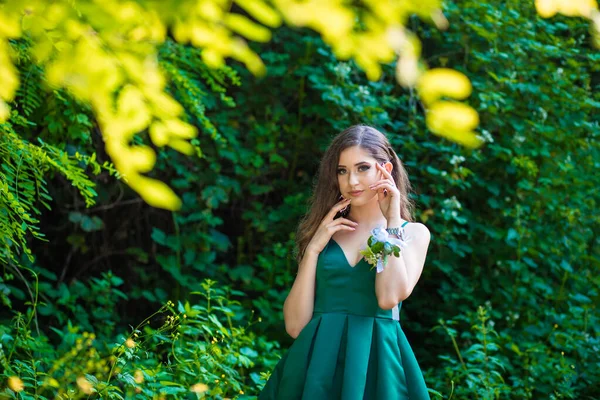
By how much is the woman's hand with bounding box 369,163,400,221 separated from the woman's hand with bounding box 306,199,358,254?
12 centimetres

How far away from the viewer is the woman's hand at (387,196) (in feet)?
8.15

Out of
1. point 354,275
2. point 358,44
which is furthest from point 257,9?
point 354,275

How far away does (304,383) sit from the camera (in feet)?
8.04

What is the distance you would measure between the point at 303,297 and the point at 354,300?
18cm

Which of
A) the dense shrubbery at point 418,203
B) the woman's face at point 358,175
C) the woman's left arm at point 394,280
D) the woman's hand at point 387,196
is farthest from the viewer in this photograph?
the dense shrubbery at point 418,203

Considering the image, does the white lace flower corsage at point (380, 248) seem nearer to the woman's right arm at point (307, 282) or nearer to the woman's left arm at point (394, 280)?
the woman's left arm at point (394, 280)

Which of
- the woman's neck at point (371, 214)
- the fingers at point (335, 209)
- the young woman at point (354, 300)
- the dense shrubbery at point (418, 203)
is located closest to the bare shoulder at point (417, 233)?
the young woman at point (354, 300)

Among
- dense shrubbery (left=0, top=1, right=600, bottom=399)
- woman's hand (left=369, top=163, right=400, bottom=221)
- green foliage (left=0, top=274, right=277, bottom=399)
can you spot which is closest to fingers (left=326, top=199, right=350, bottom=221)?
woman's hand (left=369, top=163, right=400, bottom=221)

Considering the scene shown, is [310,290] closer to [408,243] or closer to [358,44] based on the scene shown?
[408,243]

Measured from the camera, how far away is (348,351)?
7.96 ft

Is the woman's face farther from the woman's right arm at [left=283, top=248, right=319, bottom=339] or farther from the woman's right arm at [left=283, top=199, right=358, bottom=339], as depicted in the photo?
the woman's right arm at [left=283, top=248, right=319, bottom=339]

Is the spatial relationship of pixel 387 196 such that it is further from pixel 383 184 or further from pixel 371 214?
pixel 371 214

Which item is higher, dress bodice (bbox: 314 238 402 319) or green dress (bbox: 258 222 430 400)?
dress bodice (bbox: 314 238 402 319)

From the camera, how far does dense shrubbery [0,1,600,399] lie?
445 cm
